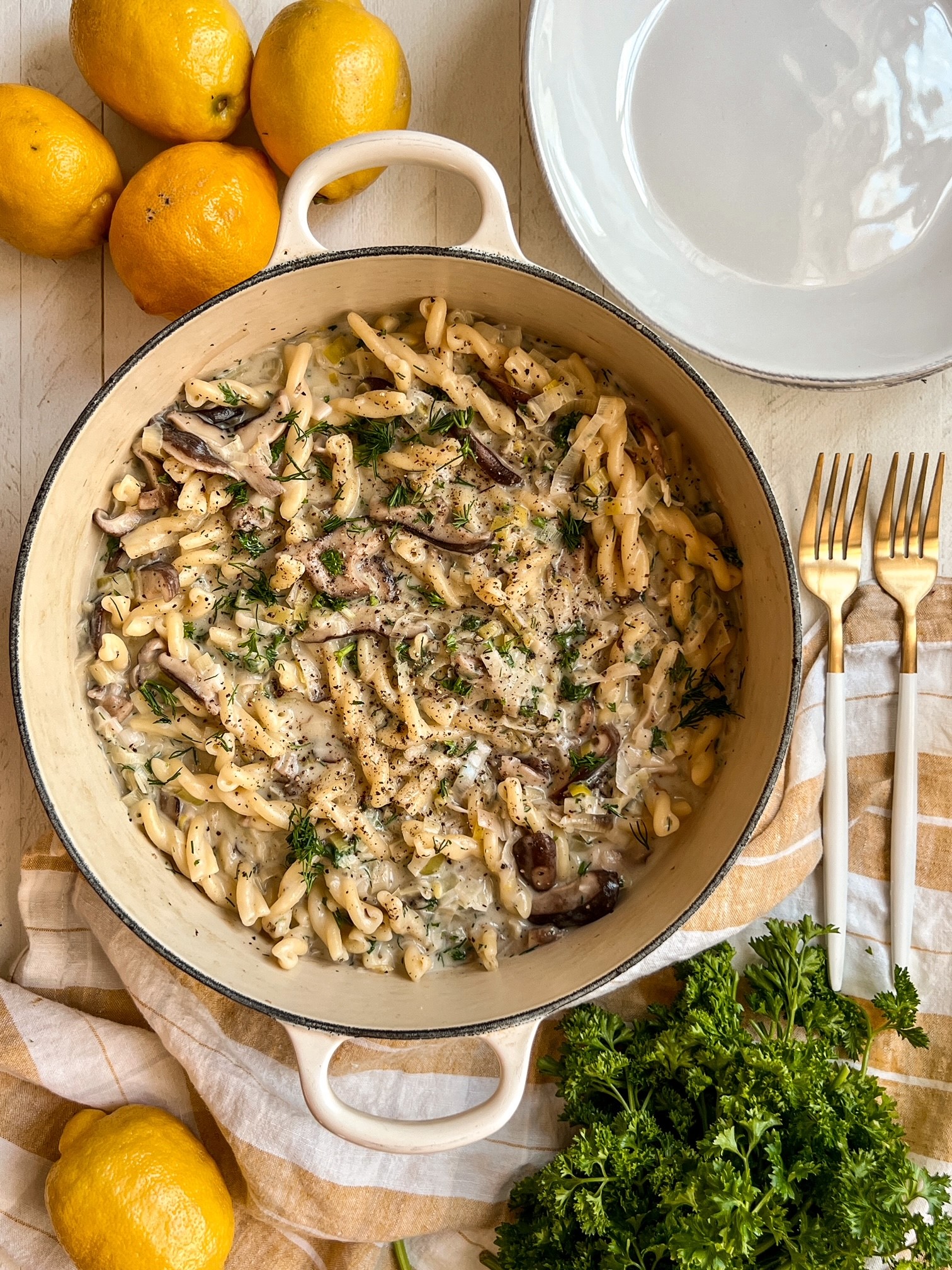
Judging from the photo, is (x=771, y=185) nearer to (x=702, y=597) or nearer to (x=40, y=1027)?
(x=702, y=597)

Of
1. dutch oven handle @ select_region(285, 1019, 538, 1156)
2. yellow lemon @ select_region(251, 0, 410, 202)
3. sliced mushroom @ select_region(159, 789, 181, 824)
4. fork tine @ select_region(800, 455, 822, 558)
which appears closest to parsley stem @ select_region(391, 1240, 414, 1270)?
dutch oven handle @ select_region(285, 1019, 538, 1156)

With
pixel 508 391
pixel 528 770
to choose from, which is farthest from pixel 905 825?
pixel 508 391

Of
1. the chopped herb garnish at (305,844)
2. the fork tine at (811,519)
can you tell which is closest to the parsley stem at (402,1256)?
the chopped herb garnish at (305,844)

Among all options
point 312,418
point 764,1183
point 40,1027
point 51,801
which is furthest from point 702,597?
point 40,1027

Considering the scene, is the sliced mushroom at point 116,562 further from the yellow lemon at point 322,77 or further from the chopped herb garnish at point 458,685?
the yellow lemon at point 322,77

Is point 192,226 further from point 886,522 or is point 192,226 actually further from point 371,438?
point 886,522

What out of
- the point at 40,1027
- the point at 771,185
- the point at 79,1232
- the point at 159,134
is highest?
the point at 159,134

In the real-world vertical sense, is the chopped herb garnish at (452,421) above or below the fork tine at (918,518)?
above
